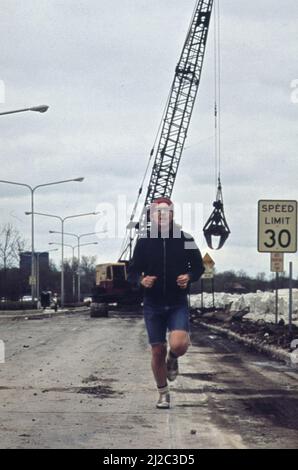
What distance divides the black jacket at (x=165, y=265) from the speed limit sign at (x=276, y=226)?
1041cm

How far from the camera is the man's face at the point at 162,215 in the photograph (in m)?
10.5

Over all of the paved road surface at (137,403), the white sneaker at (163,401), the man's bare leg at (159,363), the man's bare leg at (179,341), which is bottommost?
the paved road surface at (137,403)

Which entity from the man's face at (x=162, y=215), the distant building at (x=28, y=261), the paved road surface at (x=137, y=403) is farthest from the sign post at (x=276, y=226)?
the distant building at (x=28, y=261)

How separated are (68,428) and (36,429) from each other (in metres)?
0.29

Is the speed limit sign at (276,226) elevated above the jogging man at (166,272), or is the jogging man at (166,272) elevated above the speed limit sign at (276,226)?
the speed limit sign at (276,226)

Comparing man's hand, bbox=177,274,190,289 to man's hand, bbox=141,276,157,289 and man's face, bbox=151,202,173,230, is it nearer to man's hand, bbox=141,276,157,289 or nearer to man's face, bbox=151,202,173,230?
man's hand, bbox=141,276,157,289

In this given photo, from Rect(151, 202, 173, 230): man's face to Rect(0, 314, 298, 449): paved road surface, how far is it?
1916 mm

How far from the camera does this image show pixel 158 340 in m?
10.8

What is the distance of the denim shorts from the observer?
10688 mm

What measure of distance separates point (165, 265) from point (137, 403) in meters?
1.74

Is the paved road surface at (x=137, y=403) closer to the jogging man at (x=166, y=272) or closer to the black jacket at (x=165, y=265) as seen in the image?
the jogging man at (x=166, y=272)

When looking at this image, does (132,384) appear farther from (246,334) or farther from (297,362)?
(246,334)

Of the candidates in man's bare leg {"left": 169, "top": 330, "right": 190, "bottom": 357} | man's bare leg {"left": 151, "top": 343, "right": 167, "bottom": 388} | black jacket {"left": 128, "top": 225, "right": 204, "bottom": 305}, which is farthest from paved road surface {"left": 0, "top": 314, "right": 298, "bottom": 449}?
black jacket {"left": 128, "top": 225, "right": 204, "bottom": 305}
